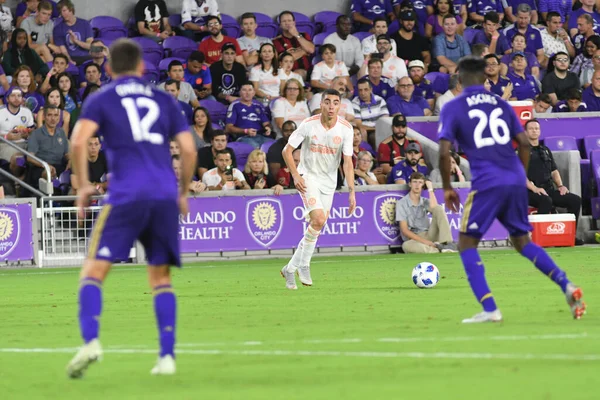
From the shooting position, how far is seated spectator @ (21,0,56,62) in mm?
22453

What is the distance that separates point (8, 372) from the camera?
7.36 meters

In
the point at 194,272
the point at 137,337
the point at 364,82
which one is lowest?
the point at 194,272

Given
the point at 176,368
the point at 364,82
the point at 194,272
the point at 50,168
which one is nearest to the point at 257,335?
the point at 176,368

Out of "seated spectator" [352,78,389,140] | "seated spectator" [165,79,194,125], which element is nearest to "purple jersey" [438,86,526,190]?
"seated spectator" [165,79,194,125]

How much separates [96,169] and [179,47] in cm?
474

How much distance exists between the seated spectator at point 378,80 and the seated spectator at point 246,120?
2.57 metres

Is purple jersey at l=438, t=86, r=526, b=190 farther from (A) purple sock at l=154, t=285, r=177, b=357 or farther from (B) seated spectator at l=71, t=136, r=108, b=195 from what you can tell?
(B) seated spectator at l=71, t=136, r=108, b=195

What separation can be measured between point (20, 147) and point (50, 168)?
716 millimetres

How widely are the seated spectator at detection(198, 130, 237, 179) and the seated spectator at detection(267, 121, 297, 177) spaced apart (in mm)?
826

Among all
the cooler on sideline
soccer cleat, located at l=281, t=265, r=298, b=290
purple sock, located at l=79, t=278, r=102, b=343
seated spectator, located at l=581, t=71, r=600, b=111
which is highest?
seated spectator, located at l=581, t=71, r=600, b=111

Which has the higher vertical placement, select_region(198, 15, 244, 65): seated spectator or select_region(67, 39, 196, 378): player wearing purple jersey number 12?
select_region(198, 15, 244, 65): seated spectator

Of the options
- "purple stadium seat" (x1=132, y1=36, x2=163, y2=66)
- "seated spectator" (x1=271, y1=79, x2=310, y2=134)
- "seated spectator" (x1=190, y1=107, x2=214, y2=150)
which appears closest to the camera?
"seated spectator" (x1=190, y1=107, x2=214, y2=150)

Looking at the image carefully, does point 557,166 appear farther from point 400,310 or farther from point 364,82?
point 400,310

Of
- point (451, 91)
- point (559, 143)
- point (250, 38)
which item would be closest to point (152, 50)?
point (250, 38)
